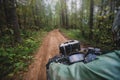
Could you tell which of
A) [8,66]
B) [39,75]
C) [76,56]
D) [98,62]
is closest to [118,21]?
[76,56]

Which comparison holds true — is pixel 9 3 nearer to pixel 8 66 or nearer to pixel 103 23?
pixel 8 66

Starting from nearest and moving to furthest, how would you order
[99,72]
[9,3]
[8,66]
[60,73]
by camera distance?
[99,72], [60,73], [8,66], [9,3]

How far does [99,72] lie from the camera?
2541 mm

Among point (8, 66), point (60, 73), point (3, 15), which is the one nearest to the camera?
point (60, 73)

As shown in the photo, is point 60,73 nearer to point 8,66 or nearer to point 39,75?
point 39,75

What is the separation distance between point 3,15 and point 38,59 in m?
6.55

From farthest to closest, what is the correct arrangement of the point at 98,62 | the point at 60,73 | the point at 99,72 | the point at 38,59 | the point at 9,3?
the point at 9,3, the point at 38,59, the point at 60,73, the point at 98,62, the point at 99,72

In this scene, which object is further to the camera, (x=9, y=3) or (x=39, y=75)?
(x=9, y=3)

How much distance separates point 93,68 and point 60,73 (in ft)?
2.54

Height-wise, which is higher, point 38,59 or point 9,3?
point 9,3

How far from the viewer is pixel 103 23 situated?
31.4ft

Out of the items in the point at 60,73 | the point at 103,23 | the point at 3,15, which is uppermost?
the point at 3,15

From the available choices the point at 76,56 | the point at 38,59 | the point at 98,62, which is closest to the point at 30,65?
the point at 38,59

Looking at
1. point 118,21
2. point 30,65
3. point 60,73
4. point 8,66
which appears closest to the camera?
point 60,73
